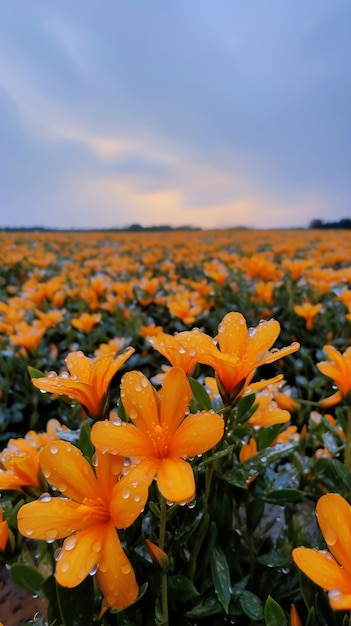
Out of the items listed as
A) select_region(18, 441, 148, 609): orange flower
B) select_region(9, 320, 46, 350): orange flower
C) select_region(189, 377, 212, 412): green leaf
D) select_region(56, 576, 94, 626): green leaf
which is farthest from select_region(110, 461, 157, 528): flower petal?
select_region(9, 320, 46, 350): orange flower

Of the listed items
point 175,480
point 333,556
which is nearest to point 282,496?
point 333,556

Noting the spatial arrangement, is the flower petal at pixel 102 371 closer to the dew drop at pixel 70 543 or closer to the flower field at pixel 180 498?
the flower field at pixel 180 498

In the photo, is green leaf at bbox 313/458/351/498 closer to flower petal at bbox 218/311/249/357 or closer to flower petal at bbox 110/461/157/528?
flower petal at bbox 218/311/249/357

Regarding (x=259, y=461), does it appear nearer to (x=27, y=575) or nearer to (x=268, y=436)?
(x=268, y=436)

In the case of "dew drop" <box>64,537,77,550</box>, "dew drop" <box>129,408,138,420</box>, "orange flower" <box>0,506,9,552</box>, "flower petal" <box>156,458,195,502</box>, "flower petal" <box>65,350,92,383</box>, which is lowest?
"orange flower" <box>0,506,9,552</box>

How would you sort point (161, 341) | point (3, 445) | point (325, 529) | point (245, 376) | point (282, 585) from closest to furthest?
point (325, 529) → point (245, 376) → point (161, 341) → point (282, 585) → point (3, 445)

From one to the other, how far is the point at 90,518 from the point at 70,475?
6 centimetres

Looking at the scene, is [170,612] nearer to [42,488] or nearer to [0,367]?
[42,488]

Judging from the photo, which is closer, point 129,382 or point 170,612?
point 129,382

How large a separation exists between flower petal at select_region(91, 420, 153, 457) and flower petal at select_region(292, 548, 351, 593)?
22 centimetres

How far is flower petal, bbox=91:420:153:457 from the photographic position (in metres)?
0.65

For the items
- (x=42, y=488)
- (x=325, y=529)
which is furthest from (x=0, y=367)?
(x=325, y=529)

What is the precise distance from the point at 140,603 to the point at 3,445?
1.62 meters

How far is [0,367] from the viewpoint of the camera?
2.28m
